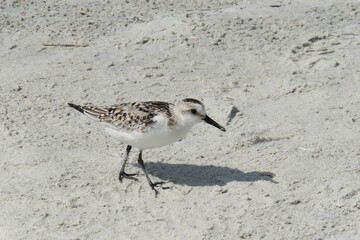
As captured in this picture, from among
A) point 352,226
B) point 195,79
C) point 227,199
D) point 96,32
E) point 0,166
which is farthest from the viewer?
point 96,32

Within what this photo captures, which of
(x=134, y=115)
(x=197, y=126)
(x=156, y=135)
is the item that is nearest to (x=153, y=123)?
(x=156, y=135)

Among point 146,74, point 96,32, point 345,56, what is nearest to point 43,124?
point 146,74

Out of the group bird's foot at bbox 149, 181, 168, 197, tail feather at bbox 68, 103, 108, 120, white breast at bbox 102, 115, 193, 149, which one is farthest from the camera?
tail feather at bbox 68, 103, 108, 120

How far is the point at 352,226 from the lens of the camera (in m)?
7.14

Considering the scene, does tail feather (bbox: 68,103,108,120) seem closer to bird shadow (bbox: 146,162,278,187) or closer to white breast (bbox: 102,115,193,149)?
white breast (bbox: 102,115,193,149)

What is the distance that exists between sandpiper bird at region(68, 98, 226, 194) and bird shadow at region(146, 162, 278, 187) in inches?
9.6

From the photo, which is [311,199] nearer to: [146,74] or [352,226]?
[352,226]

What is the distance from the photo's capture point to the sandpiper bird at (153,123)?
766 centimetres

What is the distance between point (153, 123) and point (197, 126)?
1446 mm

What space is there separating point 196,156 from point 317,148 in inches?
47.2

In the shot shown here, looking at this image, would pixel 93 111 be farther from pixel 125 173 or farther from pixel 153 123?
pixel 153 123

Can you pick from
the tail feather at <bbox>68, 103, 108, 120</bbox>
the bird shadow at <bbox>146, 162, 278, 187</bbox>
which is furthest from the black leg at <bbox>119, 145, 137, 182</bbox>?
the tail feather at <bbox>68, 103, 108, 120</bbox>

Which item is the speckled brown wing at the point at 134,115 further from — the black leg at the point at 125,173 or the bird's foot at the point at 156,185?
the bird's foot at the point at 156,185

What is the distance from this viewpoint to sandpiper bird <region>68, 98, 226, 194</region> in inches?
302
